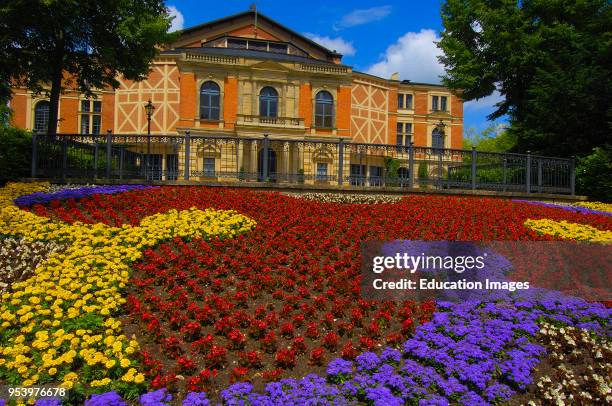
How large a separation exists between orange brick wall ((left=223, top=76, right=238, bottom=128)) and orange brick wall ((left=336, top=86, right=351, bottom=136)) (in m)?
9.54

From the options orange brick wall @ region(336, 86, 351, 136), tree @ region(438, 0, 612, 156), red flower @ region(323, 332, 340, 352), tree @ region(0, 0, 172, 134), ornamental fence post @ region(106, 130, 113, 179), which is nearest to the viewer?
red flower @ region(323, 332, 340, 352)

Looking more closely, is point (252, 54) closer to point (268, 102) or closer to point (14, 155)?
point (268, 102)

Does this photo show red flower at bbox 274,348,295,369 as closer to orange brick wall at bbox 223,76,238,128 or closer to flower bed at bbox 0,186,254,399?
flower bed at bbox 0,186,254,399

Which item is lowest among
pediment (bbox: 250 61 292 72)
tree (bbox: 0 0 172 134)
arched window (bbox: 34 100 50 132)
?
tree (bbox: 0 0 172 134)

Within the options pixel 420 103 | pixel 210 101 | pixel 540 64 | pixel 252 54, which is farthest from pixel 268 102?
pixel 420 103

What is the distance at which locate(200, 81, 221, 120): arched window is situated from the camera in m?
37.2

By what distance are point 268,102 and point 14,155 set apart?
25.6 m

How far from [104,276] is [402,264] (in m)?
4.21

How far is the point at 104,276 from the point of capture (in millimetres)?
6266

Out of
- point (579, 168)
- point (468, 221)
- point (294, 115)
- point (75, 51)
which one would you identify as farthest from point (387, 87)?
point (468, 221)

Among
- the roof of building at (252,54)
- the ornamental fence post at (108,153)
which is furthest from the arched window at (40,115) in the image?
the ornamental fence post at (108,153)

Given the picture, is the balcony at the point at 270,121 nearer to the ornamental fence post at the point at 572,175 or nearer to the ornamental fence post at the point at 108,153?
the ornamental fence post at the point at 108,153

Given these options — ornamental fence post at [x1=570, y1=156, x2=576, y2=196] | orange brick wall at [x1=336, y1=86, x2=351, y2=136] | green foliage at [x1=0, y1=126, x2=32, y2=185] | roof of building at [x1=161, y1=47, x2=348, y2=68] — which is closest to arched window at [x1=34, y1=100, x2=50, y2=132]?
roof of building at [x1=161, y1=47, x2=348, y2=68]

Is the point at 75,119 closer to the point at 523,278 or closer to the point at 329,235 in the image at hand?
the point at 329,235
